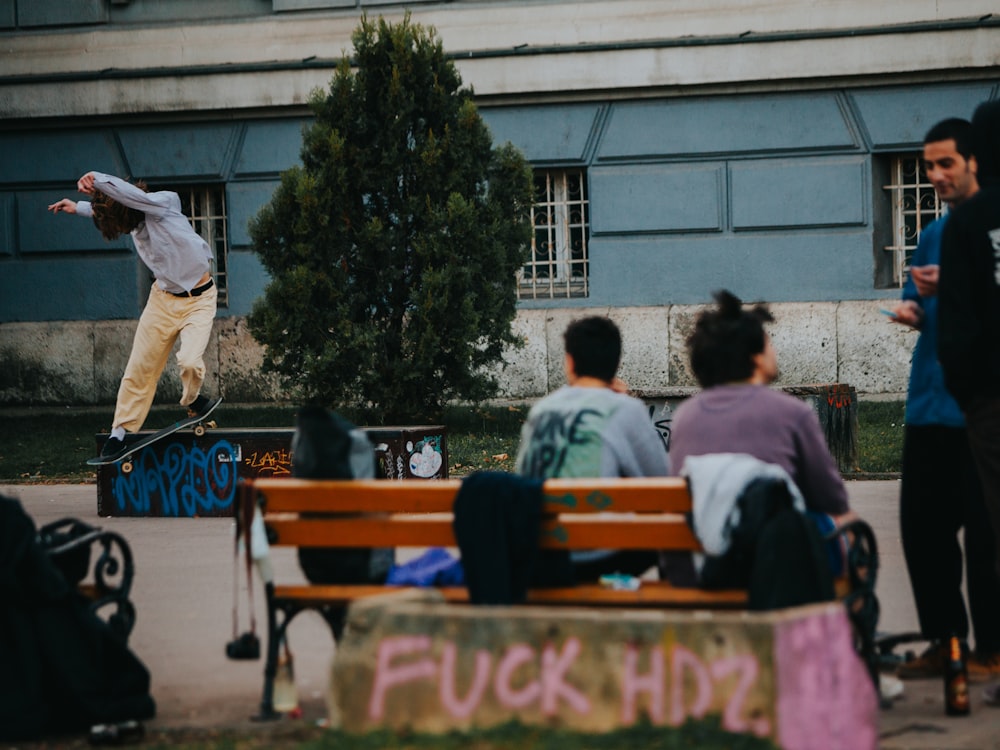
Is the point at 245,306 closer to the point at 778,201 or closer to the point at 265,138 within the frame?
the point at 265,138

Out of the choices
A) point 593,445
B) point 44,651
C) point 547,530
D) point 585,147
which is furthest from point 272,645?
point 585,147

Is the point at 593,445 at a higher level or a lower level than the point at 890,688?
higher

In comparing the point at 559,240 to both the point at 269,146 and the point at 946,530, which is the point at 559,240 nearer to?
the point at 269,146

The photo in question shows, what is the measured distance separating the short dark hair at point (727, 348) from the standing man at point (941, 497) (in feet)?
2.67

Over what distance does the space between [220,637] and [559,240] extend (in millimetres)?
11371

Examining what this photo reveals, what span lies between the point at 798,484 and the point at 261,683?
2.08 m

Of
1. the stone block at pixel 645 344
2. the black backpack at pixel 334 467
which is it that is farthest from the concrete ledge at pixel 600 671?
the stone block at pixel 645 344

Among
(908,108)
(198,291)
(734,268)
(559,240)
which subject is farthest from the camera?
(559,240)

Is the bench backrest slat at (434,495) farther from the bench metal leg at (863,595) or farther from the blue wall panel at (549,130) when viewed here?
the blue wall panel at (549,130)

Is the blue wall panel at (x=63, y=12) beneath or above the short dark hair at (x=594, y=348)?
above

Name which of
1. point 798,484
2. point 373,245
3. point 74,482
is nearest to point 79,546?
point 798,484

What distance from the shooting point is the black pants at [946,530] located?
17.1 feet

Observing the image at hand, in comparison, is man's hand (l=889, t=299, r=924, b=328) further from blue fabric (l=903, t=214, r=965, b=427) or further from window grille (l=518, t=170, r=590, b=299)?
window grille (l=518, t=170, r=590, b=299)

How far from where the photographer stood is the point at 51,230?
57.7 feet
